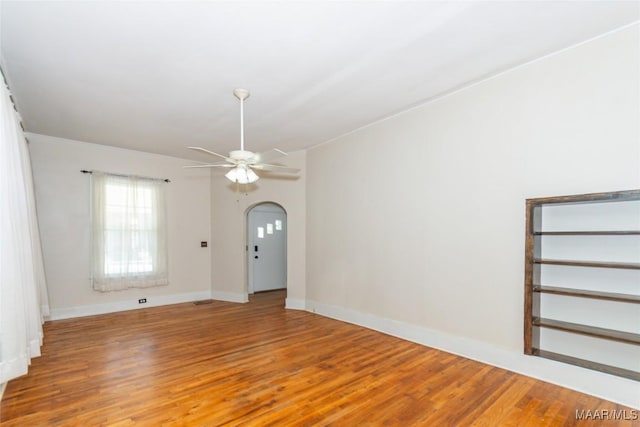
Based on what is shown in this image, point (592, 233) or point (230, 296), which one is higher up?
point (592, 233)

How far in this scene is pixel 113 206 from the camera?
5762mm

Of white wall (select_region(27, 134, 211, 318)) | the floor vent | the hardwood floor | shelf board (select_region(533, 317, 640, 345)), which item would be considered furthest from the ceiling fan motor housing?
the floor vent

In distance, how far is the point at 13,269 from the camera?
2.80m

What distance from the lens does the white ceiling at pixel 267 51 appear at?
2336 mm

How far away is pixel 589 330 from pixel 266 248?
21.0 feet

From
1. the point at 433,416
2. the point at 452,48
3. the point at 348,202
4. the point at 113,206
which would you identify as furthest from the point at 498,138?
the point at 113,206

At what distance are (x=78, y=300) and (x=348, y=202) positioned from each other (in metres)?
5.12

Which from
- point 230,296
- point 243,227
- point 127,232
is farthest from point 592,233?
point 127,232

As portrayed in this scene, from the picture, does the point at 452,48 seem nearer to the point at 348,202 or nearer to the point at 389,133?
the point at 389,133

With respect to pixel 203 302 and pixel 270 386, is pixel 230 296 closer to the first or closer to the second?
pixel 203 302

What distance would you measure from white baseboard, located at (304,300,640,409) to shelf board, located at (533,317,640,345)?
0.37m

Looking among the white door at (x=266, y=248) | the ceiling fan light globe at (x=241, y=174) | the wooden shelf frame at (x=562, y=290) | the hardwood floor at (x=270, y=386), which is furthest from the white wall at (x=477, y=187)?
the white door at (x=266, y=248)

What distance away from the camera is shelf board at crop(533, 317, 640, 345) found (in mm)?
2432
